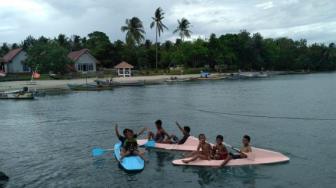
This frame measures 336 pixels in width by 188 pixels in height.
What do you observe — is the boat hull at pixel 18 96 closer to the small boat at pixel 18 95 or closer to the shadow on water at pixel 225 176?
the small boat at pixel 18 95

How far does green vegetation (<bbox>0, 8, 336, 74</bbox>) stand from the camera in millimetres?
81125

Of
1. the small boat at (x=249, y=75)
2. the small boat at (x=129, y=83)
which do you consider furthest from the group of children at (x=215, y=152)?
the small boat at (x=249, y=75)

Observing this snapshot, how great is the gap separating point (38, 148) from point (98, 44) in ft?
260

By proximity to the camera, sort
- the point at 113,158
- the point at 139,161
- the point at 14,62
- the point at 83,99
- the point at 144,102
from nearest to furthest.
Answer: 1. the point at 139,161
2. the point at 113,158
3. the point at 144,102
4. the point at 83,99
5. the point at 14,62

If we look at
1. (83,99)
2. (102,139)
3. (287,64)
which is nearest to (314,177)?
(102,139)

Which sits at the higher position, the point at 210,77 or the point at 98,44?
the point at 98,44

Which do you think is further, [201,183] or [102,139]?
[102,139]

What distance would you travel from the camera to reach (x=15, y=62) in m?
89.1

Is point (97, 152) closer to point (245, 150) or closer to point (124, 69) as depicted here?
point (245, 150)

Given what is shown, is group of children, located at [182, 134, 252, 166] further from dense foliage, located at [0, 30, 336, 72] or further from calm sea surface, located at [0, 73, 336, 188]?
dense foliage, located at [0, 30, 336, 72]

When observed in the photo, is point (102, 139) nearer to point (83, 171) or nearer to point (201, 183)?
point (83, 171)

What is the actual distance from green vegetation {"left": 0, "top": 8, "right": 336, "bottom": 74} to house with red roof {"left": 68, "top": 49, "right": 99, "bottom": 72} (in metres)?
5.31

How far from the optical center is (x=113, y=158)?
20031 millimetres

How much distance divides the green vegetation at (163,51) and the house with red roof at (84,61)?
5310 millimetres
